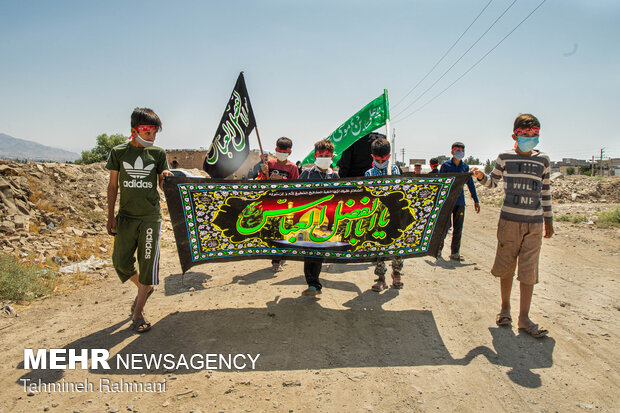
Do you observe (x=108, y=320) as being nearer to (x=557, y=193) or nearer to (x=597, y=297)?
(x=597, y=297)

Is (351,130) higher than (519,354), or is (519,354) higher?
(351,130)

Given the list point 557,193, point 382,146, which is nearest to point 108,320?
point 382,146

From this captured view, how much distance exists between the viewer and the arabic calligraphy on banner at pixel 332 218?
4.23 meters

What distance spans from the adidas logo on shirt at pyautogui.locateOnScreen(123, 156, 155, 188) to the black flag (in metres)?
1.77

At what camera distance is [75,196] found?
1068 centimetres

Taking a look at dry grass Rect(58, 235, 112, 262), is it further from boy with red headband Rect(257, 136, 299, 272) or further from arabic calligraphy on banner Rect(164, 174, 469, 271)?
arabic calligraphy on banner Rect(164, 174, 469, 271)

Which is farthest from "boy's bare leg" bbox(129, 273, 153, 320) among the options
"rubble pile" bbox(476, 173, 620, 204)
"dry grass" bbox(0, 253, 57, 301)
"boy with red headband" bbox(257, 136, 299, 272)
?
"rubble pile" bbox(476, 173, 620, 204)

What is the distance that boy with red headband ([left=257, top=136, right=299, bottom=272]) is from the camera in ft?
18.6

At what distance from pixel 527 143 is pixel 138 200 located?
4142mm

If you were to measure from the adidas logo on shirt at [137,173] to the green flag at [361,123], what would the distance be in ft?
13.9

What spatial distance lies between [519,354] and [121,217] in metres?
4.19

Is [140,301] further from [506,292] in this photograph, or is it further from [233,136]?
[506,292]
